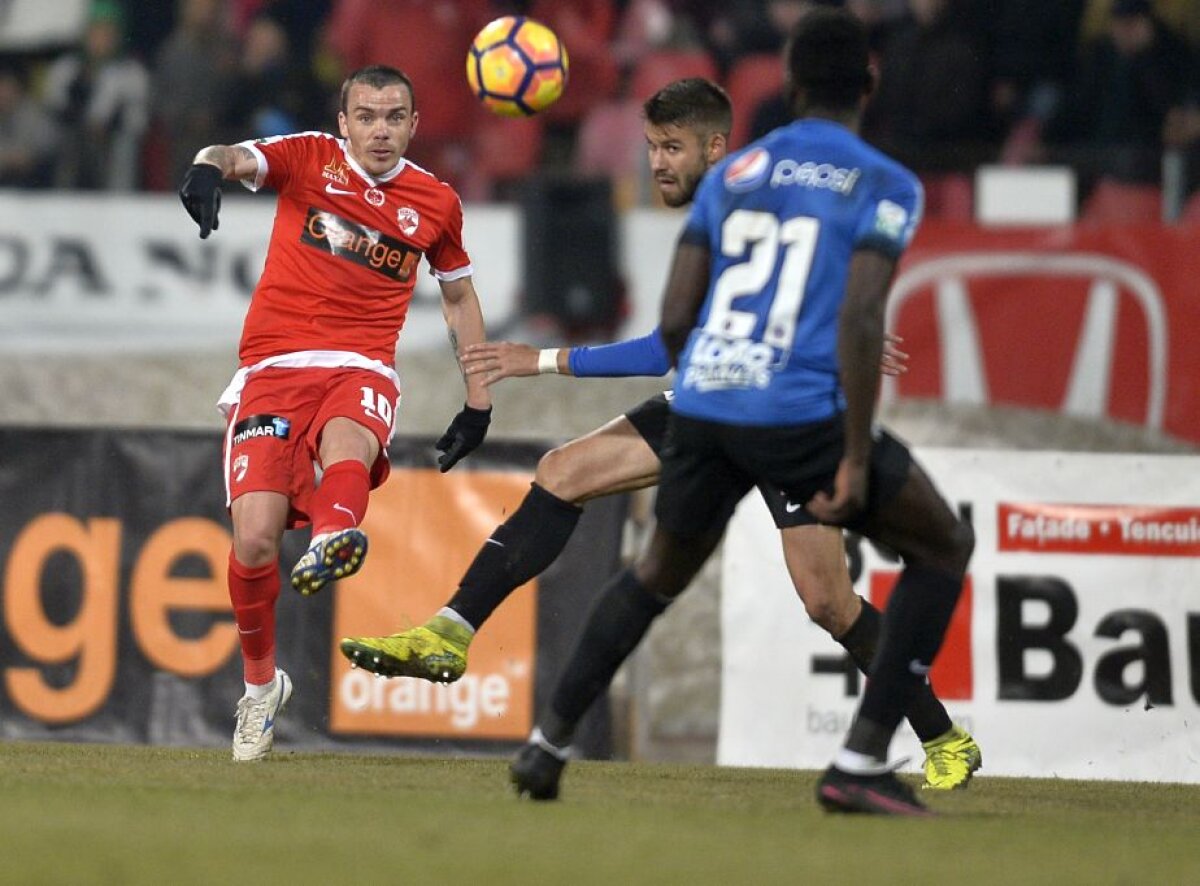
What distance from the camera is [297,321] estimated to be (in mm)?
7523

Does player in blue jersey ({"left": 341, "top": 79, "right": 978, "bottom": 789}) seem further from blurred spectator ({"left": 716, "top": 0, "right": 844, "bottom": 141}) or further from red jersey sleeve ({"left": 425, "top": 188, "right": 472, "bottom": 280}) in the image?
blurred spectator ({"left": 716, "top": 0, "right": 844, "bottom": 141})

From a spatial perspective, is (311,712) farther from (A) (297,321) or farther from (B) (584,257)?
(B) (584,257)

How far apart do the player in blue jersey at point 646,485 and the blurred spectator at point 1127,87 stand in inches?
283

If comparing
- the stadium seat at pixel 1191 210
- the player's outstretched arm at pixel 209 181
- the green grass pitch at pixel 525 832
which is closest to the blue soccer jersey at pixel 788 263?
the green grass pitch at pixel 525 832

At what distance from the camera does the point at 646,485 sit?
23.3 ft

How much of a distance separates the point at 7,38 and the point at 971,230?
275 inches

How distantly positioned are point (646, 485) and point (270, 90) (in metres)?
7.88

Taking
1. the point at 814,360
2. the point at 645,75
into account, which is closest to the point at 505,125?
the point at 645,75

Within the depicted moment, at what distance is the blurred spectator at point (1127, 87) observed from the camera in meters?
14.0

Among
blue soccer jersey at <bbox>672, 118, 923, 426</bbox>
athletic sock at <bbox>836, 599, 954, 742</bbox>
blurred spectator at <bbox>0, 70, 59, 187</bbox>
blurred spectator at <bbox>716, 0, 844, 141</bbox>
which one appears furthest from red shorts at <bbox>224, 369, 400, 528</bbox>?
blurred spectator at <bbox>716, 0, 844, 141</bbox>

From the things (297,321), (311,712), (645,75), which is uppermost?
(645,75)

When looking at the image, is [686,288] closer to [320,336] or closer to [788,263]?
[788,263]

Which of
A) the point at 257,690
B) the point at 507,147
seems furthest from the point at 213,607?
the point at 507,147

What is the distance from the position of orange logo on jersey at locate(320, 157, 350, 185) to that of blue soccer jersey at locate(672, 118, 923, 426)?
2385 mm
